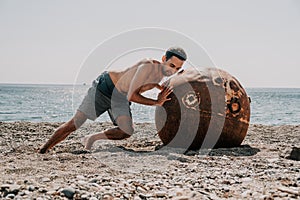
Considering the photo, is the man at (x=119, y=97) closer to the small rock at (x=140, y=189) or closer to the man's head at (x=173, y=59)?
the man's head at (x=173, y=59)

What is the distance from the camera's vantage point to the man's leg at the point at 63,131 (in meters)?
5.64

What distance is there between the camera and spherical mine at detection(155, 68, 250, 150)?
5449 millimetres

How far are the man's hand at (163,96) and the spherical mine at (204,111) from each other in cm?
8

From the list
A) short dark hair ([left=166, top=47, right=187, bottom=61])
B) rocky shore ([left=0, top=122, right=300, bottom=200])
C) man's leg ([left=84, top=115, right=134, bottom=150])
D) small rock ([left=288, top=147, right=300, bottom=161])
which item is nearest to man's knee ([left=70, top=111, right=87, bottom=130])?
man's leg ([left=84, top=115, right=134, bottom=150])

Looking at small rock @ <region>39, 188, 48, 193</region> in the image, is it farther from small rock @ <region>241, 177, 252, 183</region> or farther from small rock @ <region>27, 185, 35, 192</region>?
small rock @ <region>241, 177, 252, 183</region>

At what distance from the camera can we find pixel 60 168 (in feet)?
13.9

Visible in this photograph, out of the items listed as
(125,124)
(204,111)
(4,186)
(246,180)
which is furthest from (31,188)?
(204,111)

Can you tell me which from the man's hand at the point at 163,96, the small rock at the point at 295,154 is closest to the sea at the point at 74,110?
the man's hand at the point at 163,96

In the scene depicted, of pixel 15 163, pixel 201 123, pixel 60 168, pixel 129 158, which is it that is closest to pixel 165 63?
pixel 201 123

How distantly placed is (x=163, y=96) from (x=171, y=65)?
0.53m

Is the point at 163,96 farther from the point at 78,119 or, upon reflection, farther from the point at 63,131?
the point at 63,131

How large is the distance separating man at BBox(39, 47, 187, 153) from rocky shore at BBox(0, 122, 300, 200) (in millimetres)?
312

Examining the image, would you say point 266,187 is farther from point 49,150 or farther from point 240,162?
point 49,150

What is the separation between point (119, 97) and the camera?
19.2ft
